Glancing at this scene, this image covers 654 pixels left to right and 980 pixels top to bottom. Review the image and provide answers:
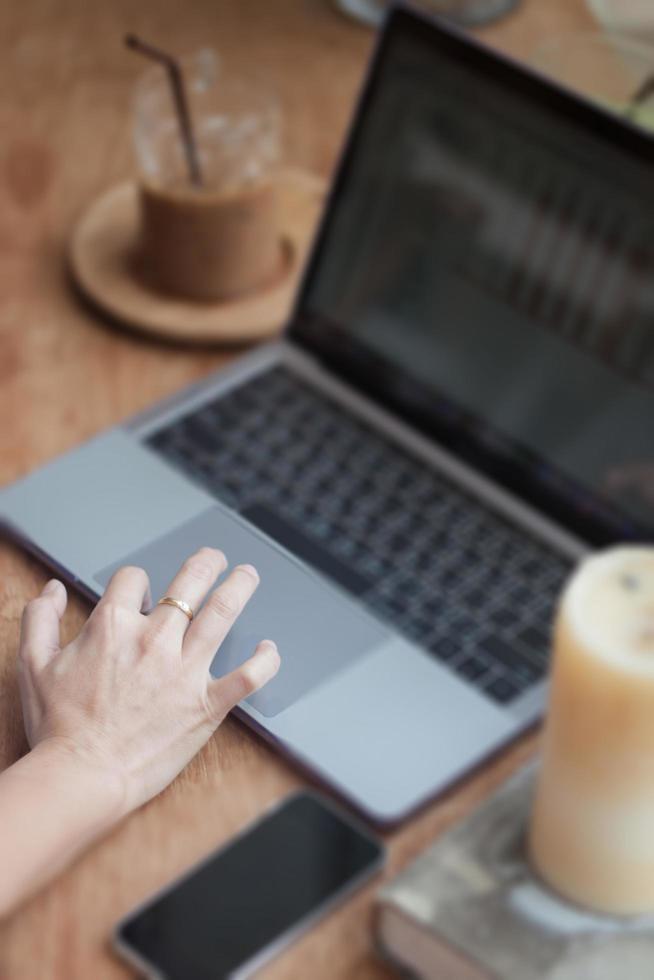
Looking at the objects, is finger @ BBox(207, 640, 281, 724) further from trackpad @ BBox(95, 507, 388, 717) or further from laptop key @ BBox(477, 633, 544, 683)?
laptop key @ BBox(477, 633, 544, 683)

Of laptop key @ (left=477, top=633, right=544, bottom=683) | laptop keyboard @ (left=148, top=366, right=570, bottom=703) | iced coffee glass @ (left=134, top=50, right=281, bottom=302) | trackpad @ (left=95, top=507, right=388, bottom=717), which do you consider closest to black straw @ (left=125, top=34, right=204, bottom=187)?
iced coffee glass @ (left=134, top=50, right=281, bottom=302)

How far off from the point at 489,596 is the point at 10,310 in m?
0.34

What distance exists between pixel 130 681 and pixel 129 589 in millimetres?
17

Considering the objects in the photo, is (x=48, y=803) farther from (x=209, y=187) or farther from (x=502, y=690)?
(x=209, y=187)

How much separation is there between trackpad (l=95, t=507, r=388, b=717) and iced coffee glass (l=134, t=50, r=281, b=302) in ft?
1.65

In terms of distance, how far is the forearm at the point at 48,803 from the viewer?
252mm

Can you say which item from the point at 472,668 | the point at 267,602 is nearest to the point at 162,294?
the point at 472,668

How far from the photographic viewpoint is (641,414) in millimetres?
680

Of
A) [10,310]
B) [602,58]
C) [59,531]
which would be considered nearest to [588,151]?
[602,58]

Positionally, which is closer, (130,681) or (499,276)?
(130,681)

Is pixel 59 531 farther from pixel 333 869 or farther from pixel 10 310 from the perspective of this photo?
pixel 10 310

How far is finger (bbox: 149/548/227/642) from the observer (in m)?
0.26

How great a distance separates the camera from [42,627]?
0.26 m

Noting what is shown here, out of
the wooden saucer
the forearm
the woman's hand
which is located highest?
the woman's hand
